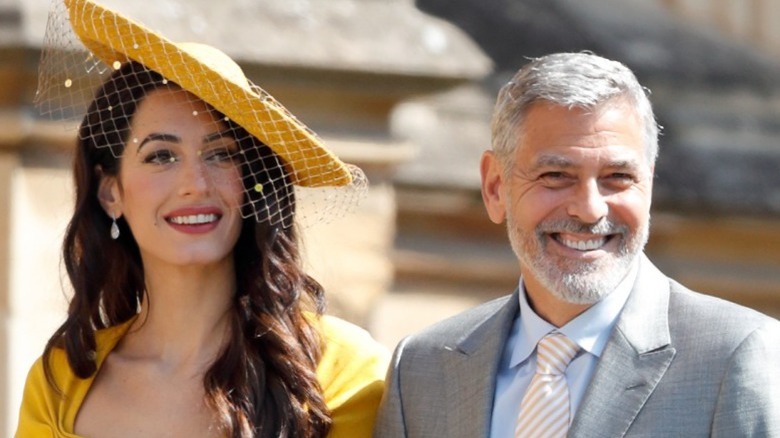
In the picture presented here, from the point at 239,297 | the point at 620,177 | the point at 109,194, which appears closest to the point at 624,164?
the point at 620,177

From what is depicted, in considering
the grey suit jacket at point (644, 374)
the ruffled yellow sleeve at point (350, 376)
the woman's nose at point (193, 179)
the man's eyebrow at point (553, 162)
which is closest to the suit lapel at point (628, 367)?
the grey suit jacket at point (644, 374)

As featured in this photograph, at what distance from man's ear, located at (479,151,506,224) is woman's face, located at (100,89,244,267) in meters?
0.55

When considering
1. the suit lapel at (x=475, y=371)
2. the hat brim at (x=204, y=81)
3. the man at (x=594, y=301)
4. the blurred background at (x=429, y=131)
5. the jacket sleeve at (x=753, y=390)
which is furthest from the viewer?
the blurred background at (x=429, y=131)

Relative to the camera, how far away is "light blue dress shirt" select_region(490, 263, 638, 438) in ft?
14.1

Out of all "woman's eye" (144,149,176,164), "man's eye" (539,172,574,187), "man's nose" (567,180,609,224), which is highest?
"man's eye" (539,172,574,187)

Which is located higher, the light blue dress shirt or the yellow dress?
the light blue dress shirt

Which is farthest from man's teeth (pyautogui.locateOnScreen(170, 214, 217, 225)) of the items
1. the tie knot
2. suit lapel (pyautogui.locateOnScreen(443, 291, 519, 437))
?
the tie knot

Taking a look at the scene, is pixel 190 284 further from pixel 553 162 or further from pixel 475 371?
pixel 553 162

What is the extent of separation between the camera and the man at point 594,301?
13.6ft

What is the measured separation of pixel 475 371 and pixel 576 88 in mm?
586

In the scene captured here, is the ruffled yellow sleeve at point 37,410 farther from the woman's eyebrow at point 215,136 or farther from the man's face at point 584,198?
the man's face at point 584,198

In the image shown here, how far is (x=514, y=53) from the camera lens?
770 cm

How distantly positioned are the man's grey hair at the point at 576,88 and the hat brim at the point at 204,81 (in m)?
0.56

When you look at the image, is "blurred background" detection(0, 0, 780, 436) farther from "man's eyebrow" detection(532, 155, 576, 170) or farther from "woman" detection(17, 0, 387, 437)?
"man's eyebrow" detection(532, 155, 576, 170)
